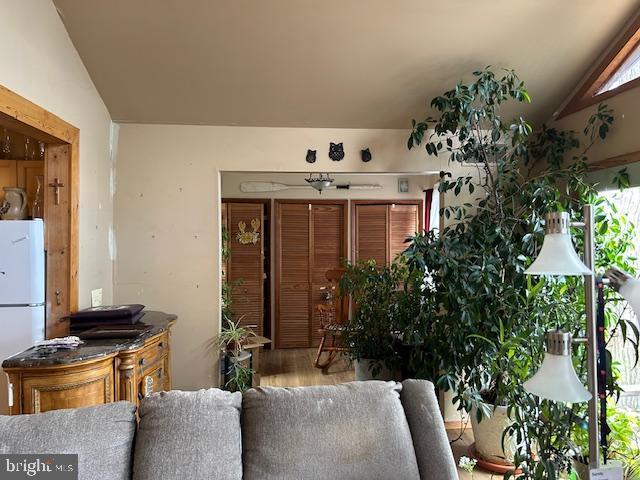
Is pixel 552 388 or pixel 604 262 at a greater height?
pixel 604 262

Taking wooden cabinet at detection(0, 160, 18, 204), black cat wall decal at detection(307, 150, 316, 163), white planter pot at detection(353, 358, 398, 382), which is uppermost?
black cat wall decal at detection(307, 150, 316, 163)

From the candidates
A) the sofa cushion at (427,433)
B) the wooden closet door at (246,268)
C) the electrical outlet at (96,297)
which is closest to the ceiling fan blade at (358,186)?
the wooden closet door at (246,268)

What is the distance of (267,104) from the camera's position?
2.86 m

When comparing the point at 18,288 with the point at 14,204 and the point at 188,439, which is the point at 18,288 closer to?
the point at 14,204

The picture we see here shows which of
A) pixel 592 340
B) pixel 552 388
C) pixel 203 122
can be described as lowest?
pixel 552 388

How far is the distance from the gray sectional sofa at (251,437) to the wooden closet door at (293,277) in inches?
150

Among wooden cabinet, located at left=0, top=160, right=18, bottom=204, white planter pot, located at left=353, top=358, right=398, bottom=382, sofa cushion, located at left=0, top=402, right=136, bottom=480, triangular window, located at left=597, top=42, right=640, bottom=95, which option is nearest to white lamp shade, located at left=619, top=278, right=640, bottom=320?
sofa cushion, located at left=0, top=402, right=136, bottom=480

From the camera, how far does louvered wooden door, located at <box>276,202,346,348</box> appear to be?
5.24m

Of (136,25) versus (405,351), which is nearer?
(136,25)

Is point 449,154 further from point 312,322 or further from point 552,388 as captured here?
point 312,322

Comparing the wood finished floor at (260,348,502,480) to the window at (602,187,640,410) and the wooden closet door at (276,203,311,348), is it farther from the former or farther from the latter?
the window at (602,187,640,410)

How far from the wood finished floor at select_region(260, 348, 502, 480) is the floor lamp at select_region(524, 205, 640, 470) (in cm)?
308

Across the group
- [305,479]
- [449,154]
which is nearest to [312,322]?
[449,154]

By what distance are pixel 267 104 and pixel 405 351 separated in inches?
76.7
